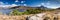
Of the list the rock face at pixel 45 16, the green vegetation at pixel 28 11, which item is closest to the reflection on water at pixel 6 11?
the green vegetation at pixel 28 11

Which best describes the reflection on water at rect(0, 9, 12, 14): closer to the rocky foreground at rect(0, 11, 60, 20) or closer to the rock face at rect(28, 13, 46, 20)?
the rocky foreground at rect(0, 11, 60, 20)

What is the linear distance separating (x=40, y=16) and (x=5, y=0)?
548 mm

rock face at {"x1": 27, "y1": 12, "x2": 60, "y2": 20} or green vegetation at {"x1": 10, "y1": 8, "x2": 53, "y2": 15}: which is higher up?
green vegetation at {"x1": 10, "y1": 8, "x2": 53, "y2": 15}

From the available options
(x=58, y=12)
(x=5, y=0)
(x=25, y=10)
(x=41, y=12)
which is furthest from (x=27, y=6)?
(x=58, y=12)

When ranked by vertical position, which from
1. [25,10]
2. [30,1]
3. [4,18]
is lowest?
[4,18]

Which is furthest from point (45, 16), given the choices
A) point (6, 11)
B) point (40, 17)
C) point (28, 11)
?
point (6, 11)

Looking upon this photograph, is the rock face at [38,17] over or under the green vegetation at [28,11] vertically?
under

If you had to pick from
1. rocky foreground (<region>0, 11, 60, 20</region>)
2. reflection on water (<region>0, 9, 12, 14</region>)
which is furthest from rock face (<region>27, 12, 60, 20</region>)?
reflection on water (<region>0, 9, 12, 14</region>)

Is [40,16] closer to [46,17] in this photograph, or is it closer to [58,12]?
[46,17]

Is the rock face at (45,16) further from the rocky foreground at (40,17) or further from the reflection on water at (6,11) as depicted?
the reflection on water at (6,11)

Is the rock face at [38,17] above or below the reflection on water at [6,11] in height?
below

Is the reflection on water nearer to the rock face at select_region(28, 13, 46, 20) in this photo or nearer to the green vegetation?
the green vegetation

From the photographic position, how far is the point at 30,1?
162 cm

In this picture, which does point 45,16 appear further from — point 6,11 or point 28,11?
point 6,11
